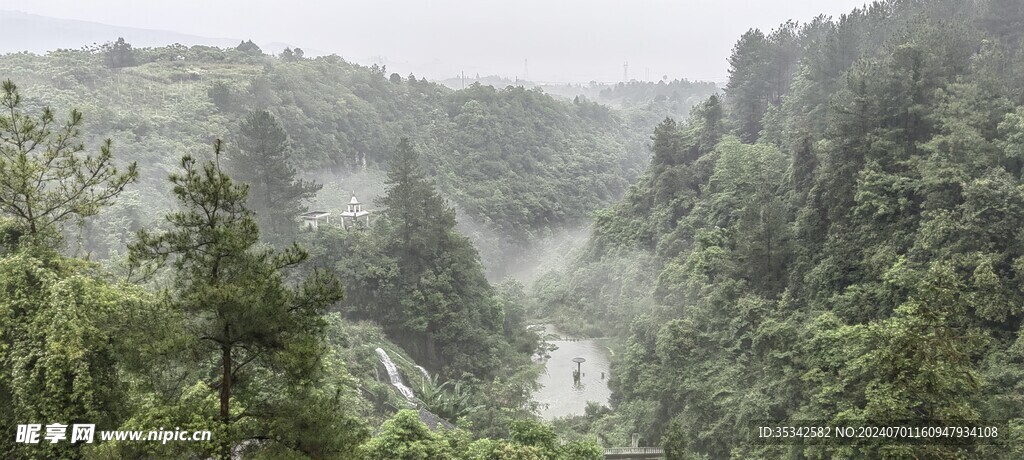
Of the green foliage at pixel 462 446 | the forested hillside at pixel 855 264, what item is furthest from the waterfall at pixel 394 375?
the green foliage at pixel 462 446

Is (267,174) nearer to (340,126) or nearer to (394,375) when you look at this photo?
(394,375)

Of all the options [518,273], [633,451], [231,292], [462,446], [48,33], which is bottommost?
[633,451]

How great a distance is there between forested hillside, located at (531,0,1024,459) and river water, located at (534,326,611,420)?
5.36 ft

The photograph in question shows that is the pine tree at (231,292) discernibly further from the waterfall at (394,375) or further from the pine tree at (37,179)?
the waterfall at (394,375)

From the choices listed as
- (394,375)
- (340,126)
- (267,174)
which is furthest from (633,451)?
(340,126)

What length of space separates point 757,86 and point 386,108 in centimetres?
3244

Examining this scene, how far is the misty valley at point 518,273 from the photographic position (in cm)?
826

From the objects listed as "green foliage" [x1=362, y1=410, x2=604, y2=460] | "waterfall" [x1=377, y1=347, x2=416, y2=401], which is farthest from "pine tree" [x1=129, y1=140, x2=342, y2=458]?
"waterfall" [x1=377, y1=347, x2=416, y2=401]

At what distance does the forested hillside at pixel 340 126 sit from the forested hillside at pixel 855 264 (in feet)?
60.1

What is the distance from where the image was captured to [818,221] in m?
23.5

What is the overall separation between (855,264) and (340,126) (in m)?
40.8

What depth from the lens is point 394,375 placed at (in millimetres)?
23703

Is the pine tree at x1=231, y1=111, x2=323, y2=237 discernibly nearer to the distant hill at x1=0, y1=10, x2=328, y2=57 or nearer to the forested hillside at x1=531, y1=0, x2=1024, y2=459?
the forested hillside at x1=531, y1=0, x2=1024, y2=459

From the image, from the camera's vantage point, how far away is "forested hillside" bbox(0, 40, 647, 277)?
37812mm
